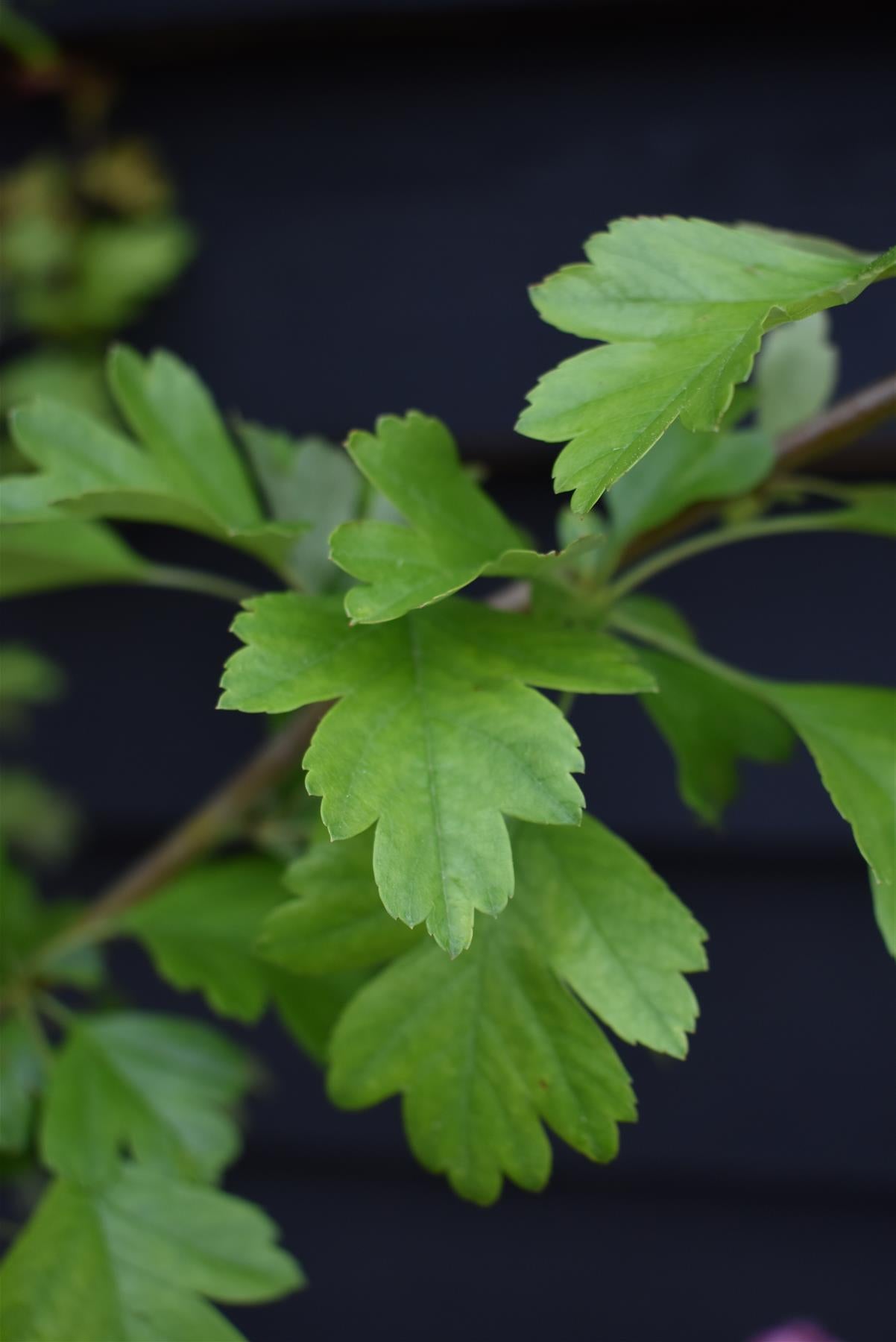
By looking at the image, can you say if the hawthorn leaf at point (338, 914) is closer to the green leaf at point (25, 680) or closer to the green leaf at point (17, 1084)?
the green leaf at point (17, 1084)

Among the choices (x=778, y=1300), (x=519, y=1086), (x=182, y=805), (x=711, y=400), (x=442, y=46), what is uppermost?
(x=442, y=46)

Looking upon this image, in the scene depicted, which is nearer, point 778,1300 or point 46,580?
point 46,580

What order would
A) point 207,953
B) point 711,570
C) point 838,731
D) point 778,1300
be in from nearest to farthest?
1. point 838,731
2. point 207,953
3. point 711,570
4. point 778,1300

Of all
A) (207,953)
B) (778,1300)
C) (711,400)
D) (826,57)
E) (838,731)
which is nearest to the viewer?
(711,400)

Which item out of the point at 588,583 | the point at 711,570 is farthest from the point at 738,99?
the point at 588,583

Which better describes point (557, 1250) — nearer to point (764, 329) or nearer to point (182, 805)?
point (182, 805)

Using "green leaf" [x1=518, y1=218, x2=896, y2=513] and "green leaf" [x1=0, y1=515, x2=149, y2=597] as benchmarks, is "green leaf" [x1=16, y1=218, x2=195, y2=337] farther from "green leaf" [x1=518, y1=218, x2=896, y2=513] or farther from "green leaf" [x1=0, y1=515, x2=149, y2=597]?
"green leaf" [x1=518, y1=218, x2=896, y2=513]
